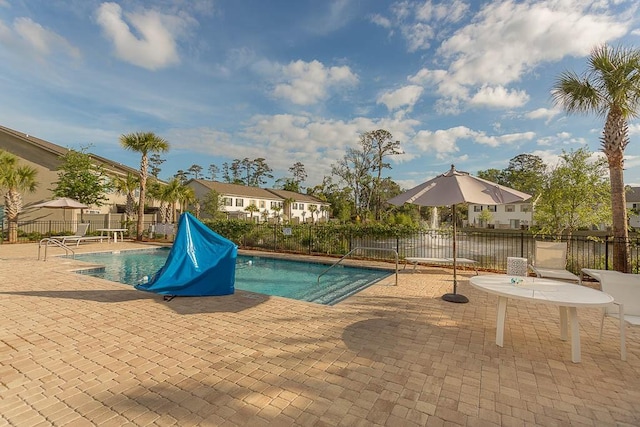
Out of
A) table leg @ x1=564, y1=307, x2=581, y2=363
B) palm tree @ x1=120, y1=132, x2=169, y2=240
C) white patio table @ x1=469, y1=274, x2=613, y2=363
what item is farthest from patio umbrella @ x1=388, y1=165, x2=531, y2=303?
palm tree @ x1=120, y1=132, x2=169, y2=240

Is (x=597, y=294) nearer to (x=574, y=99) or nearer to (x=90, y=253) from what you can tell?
(x=574, y=99)

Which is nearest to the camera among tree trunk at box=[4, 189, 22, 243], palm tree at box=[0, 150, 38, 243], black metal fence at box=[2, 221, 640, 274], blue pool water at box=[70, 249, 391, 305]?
blue pool water at box=[70, 249, 391, 305]

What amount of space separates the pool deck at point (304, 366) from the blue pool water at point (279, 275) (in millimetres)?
2338

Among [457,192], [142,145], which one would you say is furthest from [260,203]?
[457,192]

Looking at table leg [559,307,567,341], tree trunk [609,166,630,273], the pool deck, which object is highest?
tree trunk [609,166,630,273]

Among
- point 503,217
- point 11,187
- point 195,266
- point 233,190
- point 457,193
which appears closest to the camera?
point 457,193

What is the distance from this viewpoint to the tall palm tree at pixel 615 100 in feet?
24.5

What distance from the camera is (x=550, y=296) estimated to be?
3.48 m

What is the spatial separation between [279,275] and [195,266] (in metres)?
4.15

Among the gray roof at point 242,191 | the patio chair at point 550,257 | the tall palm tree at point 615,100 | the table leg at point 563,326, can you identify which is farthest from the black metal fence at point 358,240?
the gray roof at point 242,191

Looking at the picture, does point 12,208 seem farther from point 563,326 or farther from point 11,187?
point 563,326

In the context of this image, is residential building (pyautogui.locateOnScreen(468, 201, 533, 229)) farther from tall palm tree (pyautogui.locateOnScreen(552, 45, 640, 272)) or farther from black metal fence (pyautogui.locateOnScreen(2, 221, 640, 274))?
tall palm tree (pyautogui.locateOnScreen(552, 45, 640, 272))

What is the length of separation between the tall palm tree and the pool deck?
4183 millimetres

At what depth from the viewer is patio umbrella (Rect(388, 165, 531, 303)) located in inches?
208
